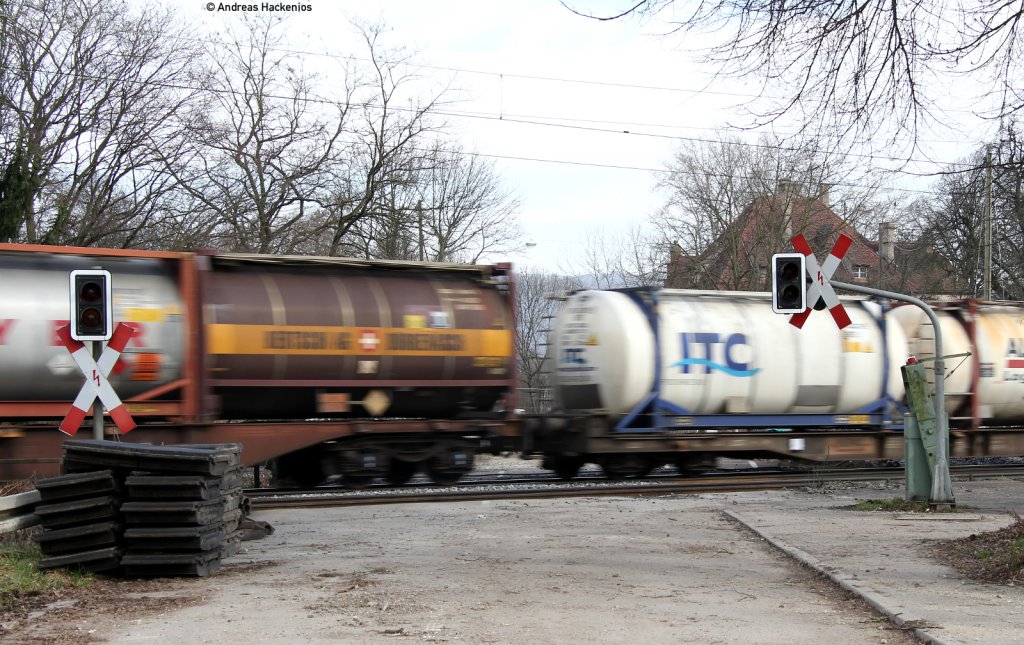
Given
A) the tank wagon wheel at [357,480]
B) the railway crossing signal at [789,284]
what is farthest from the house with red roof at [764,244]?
the railway crossing signal at [789,284]

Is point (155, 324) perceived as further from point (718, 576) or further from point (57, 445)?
point (718, 576)

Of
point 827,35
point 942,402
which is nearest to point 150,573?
point 827,35

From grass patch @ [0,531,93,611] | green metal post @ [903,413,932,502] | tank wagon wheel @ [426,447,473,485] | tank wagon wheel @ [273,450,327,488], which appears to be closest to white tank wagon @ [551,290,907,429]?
tank wagon wheel @ [426,447,473,485]

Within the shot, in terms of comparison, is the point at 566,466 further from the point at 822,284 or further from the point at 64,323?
the point at 64,323

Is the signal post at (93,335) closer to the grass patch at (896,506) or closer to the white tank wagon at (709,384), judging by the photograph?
the white tank wagon at (709,384)

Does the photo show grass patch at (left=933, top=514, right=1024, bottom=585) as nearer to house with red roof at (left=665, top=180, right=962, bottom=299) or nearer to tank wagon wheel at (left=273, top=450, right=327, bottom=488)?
tank wagon wheel at (left=273, top=450, right=327, bottom=488)

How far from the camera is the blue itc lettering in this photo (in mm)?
15719

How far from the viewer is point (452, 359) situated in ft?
48.2

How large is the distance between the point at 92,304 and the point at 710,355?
9834mm

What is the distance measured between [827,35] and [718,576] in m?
4.86

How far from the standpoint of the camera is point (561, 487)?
14891 millimetres

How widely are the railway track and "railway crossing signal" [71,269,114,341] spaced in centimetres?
435

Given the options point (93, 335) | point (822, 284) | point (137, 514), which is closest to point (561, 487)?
point (822, 284)

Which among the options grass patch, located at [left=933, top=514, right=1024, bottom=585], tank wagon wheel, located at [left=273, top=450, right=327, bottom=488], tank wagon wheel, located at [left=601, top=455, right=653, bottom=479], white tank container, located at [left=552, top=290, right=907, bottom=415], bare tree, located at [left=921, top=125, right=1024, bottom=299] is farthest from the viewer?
bare tree, located at [left=921, top=125, right=1024, bottom=299]
